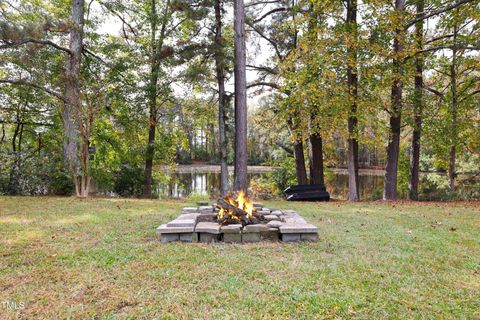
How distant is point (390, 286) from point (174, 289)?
188cm

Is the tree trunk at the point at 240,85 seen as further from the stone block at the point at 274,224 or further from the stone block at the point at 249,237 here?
the stone block at the point at 249,237

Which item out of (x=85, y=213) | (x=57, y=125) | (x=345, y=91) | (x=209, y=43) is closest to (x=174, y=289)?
(x=85, y=213)

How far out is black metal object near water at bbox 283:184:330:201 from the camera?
31.9ft

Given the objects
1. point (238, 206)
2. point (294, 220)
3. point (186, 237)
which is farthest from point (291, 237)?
point (186, 237)

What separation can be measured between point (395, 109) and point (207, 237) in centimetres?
814

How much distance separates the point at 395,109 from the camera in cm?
952

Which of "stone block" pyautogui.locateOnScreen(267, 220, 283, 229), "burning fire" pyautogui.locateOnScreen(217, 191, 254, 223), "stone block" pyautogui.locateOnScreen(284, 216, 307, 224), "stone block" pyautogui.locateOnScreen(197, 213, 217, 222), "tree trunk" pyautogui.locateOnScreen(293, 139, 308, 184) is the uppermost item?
"tree trunk" pyautogui.locateOnScreen(293, 139, 308, 184)

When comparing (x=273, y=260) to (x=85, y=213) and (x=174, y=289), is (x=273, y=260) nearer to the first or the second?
(x=174, y=289)

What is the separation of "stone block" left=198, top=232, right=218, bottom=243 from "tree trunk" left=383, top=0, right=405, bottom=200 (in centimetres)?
750

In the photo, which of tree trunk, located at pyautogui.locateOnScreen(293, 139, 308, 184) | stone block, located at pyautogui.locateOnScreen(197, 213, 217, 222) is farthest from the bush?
tree trunk, located at pyautogui.locateOnScreen(293, 139, 308, 184)

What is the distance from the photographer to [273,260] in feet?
10.8

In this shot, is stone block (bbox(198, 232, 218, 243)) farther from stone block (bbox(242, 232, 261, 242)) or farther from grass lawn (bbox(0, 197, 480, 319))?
stone block (bbox(242, 232, 261, 242))

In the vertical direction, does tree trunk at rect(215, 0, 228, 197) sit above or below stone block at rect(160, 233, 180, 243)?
above

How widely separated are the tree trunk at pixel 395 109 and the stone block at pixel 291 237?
6797mm
